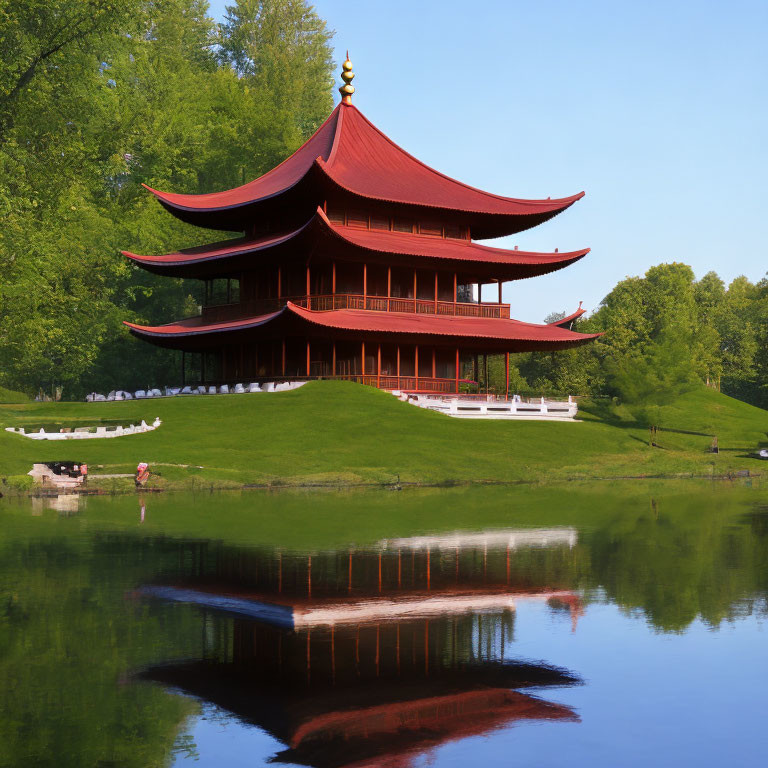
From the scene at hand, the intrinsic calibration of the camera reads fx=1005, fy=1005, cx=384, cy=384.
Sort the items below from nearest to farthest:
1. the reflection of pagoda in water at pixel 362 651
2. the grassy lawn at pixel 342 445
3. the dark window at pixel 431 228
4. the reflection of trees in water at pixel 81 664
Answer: the reflection of trees in water at pixel 81 664 → the reflection of pagoda in water at pixel 362 651 → the grassy lawn at pixel 342 445 → the dark window at pixel 431 228

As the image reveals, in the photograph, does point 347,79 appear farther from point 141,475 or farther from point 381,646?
point 381,646

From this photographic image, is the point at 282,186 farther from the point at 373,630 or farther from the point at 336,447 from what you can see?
the point at 373,630

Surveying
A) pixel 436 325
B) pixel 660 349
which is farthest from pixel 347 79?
pixel 660 349

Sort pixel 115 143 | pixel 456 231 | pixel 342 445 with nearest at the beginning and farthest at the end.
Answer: pixel 342 445
pixel 115 143
pixel 456 231

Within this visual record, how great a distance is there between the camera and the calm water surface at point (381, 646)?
277 inches

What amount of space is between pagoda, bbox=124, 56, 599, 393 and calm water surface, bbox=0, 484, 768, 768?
34.5 m

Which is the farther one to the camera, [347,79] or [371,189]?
[347,79]

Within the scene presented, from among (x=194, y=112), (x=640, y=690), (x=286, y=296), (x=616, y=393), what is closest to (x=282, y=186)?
(x=286, y=296)

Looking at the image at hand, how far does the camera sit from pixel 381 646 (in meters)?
9.78

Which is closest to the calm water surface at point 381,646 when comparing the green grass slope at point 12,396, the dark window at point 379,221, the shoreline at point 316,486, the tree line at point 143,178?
the shoreline at point 316,486

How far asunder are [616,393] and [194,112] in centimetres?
3600

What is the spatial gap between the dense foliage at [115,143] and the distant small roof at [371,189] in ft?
17.5

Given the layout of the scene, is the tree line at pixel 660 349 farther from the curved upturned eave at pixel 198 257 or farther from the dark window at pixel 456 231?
the curved upturned eave at pixel 198 257

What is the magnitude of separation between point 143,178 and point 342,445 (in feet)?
123
